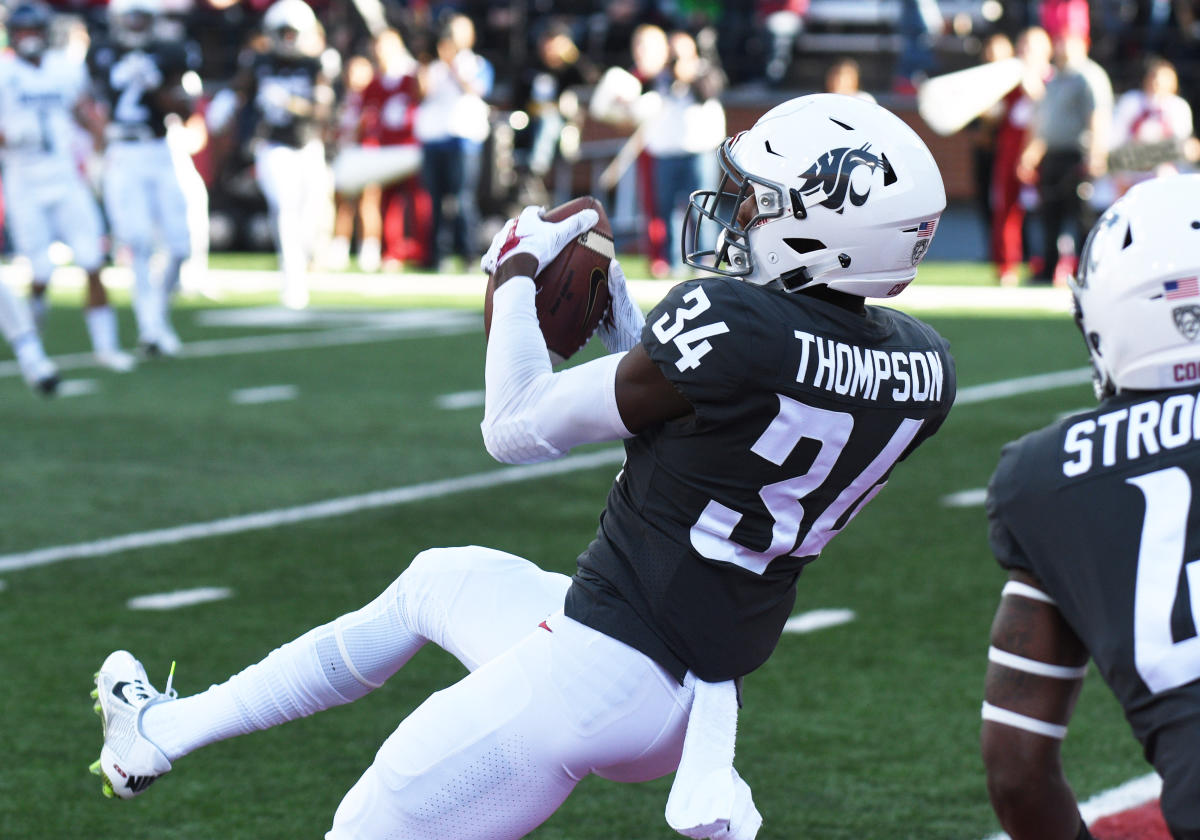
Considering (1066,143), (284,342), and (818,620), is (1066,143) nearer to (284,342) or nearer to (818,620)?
A: (284,342)

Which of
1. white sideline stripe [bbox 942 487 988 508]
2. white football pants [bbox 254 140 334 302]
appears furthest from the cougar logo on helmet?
white football pants [bbox 254 140 334 302]

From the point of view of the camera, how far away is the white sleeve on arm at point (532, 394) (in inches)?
110

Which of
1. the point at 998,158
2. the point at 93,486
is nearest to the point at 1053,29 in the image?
the point at 998,158

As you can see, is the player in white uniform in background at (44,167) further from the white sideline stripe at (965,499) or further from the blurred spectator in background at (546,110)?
the blurred spectator in background at (546,110)

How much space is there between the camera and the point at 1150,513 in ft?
7.77

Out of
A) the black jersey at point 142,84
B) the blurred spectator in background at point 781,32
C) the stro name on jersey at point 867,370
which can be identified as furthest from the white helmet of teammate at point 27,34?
the blurred spectator in background at point 781,32

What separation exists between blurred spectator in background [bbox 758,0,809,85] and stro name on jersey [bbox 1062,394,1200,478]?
18375mm

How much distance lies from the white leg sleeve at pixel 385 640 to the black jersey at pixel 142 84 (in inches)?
329

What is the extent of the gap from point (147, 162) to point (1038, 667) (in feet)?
30.9

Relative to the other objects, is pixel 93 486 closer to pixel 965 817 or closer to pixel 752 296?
pixel 965 817

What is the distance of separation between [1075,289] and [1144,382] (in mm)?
194

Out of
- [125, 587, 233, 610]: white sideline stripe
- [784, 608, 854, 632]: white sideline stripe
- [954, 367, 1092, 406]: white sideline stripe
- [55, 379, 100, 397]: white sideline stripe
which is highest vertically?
[784, 608, 854, 632]: white sideline stripe

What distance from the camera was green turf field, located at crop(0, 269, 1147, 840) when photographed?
4.08 m

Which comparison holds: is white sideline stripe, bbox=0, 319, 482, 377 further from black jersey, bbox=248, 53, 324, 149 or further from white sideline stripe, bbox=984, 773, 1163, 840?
white sideline stripe, bbox=984, 773, 1163, 840
